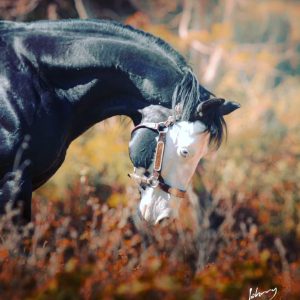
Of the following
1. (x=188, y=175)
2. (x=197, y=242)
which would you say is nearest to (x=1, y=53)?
(x=188, y=175)

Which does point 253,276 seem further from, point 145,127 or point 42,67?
point 42,67

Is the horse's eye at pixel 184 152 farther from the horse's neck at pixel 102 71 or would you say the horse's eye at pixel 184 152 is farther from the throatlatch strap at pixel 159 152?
the horse's neck at pixel 102 71

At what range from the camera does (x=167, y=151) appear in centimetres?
424

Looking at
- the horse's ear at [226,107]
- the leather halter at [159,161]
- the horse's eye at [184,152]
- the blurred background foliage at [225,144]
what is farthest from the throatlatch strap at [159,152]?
the blurred background foliage at [225,144]

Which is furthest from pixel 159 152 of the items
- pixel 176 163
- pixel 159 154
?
pixel 176 163

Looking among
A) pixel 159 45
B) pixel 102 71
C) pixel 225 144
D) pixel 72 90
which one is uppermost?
pixel 159 45

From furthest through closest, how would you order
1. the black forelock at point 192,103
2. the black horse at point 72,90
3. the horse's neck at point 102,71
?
the horse's neck at point 102,71
the black forelock at point 192,103
the black horse at point 72,90

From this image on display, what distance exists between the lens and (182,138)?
4207mm

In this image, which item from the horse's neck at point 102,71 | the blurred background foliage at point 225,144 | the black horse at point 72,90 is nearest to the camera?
the black horse at point 72,90

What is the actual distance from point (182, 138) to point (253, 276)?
4.12 feet

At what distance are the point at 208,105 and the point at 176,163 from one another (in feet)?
1.43

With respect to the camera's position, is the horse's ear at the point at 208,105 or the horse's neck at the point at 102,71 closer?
the horse's ear at the point at 208,105

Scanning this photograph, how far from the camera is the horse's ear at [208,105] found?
4082 millimetres

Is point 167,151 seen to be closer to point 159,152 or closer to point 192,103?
point 159,152
